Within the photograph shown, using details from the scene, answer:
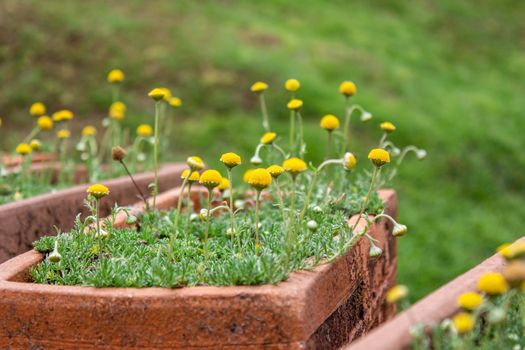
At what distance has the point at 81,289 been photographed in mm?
2180

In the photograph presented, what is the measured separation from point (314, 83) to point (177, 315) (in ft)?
18.4

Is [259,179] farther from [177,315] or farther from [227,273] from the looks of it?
[177,315]

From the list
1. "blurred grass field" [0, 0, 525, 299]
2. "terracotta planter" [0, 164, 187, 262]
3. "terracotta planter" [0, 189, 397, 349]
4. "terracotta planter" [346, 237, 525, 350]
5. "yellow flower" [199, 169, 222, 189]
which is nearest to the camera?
"terracotta planter" [346, 237, 525, 350]

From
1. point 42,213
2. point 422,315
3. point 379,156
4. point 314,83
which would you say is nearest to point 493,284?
point 422,315

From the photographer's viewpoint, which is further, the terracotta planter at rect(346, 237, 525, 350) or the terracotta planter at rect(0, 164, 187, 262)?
the terracotta planter at rect(0, 164, 187, 262)

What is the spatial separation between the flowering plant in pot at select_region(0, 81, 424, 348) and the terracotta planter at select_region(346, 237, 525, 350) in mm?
314

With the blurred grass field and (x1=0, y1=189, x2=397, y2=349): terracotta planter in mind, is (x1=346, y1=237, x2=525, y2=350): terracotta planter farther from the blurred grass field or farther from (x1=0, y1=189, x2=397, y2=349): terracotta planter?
the blurred grass field

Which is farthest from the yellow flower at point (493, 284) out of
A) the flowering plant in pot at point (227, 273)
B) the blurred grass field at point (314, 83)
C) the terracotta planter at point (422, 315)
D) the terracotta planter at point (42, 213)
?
the blurred grass field at point (314, 83)

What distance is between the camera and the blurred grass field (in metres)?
6.39

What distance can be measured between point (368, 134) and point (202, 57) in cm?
197

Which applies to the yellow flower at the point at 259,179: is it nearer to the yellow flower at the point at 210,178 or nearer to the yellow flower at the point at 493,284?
the yellow flower at the point at 210,178

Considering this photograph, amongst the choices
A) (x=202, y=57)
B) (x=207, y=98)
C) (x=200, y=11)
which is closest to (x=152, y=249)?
(x=207, y=98)

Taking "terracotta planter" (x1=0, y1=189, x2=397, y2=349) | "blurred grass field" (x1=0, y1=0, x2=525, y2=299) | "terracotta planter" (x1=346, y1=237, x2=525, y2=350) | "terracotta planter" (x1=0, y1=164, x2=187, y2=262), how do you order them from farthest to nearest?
"blurred grass field" (x1=0, y1=0, x2=525, y2=299), "terracotta planter" (x1=0, y1=164, x2=187, y2=262), "terracotta planter" (x1=0, y1=189, x2=397, y2=349), "terracotta planter" (x1=346, y1=237, x2=525, y2=350)

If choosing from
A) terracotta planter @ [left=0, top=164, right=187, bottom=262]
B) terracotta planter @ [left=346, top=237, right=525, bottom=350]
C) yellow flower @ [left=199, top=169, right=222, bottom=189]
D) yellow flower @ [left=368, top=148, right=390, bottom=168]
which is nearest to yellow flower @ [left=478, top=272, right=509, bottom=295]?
terracotta planter @ [left=346, top=237, right=525, bottom=350]
